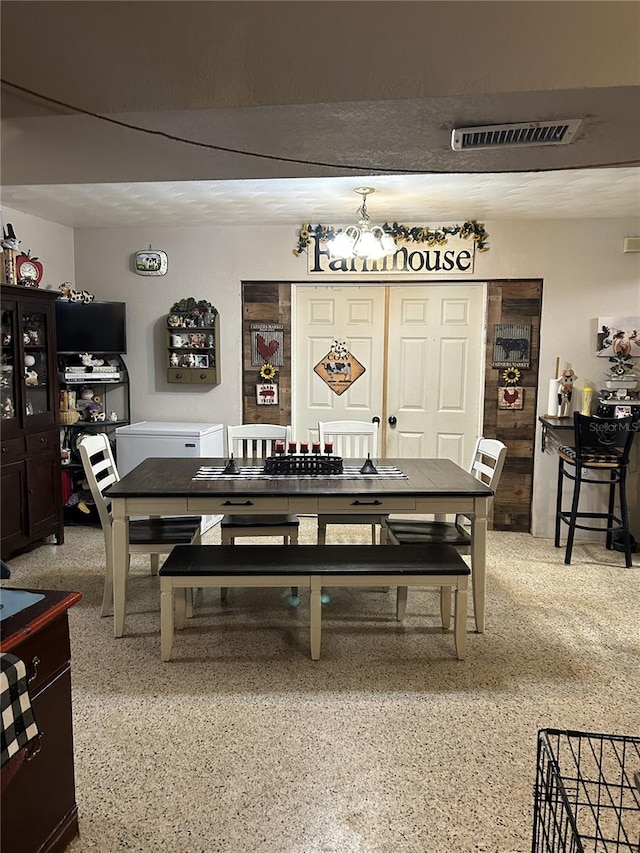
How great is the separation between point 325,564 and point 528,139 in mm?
1907

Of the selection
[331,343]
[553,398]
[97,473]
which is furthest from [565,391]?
[97,473]

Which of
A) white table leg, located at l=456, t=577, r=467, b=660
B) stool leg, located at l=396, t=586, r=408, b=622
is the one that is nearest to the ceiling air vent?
white table leg, located at l=456, t=577, r=467, b=660

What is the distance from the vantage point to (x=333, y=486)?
300 centimetres

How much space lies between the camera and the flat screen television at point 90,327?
474 cm

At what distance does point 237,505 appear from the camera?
115 inches

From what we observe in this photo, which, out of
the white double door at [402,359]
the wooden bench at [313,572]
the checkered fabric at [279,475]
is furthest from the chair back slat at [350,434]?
the wooden bench at [313,572]

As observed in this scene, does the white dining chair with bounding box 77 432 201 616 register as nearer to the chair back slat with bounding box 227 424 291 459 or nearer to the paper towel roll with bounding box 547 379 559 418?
the chair back slat with bounding box 227 424 291 459

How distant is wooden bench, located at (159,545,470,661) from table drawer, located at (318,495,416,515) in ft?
0.68

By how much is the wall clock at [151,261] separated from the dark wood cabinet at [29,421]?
87 centimetres

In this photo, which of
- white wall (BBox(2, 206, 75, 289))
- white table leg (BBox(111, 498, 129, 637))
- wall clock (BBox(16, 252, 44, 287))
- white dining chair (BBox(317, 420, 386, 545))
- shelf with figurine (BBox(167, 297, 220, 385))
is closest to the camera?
white table leg (BBox(111, 498, 129, 637))

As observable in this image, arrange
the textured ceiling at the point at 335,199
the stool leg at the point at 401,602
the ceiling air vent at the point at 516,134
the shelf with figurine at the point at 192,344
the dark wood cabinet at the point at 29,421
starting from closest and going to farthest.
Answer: the ceiling air vent at the point at 516,134
the stool leg at the point at 401,602
the textured ceiling at the point at 335,199
the dark wood cabinet at the point at 29,421
the shelf with figurine at the point at 192,344

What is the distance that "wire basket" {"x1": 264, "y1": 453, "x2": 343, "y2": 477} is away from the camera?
10.8ft

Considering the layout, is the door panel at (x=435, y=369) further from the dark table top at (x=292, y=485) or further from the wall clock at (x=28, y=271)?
the wall clock at (x=28, y=271)

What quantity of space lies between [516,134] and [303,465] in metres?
1.92
